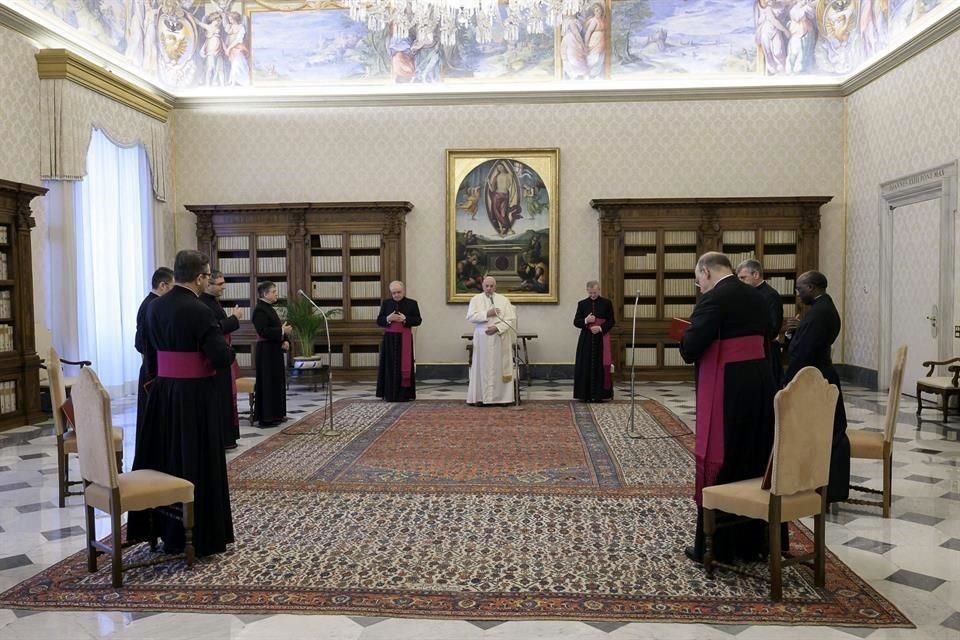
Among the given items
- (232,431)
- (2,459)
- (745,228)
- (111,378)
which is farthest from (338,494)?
(745,228)

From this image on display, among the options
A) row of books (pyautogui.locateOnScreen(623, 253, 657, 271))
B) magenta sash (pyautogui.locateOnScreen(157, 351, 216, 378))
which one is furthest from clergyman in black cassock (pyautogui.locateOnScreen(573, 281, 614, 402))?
magenta sash (pyautogui.locateOnScreen(157, 351, 216, 378))

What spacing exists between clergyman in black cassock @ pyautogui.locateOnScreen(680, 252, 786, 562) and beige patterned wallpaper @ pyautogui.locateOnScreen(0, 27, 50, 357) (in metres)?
8.86

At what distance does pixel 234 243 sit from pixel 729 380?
11038mm

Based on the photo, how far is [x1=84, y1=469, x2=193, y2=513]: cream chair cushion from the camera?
4.06 metres

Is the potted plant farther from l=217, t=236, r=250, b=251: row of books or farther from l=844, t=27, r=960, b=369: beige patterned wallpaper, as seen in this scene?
l=844, t=27, r=960, b=369: beige patterned wallpaper

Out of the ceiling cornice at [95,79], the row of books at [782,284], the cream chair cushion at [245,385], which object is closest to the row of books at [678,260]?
the row of books at [782,284]

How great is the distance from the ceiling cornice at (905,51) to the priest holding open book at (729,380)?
7.61 metres

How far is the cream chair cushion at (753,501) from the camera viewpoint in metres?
3.84

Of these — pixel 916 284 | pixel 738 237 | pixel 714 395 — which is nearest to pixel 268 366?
pixel 714 395

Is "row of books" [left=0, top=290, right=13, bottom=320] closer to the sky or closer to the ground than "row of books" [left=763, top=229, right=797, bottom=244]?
closer to the ground

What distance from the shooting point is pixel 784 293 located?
1287 cm

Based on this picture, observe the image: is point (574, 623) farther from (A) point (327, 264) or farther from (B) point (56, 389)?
(A) point (327, 264)

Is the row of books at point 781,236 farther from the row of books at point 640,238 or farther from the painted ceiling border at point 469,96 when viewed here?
the painted ceiling border at point 469,96

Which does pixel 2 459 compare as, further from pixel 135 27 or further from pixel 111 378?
pixel 135 27
